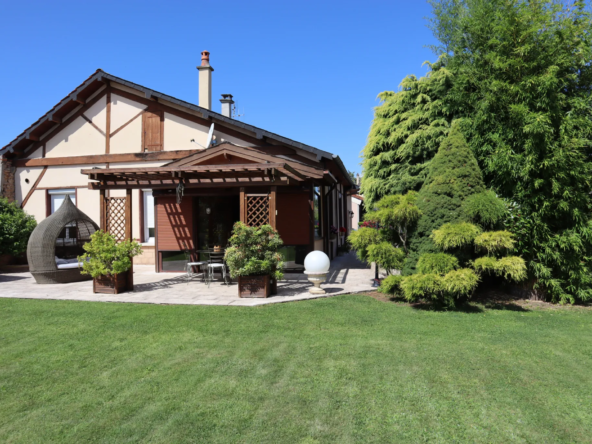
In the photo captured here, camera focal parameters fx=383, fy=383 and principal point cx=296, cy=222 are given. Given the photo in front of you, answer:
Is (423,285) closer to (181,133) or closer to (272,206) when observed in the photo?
(272,206)

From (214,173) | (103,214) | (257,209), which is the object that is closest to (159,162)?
(103,214)

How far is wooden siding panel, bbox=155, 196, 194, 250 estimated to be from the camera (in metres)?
11.2

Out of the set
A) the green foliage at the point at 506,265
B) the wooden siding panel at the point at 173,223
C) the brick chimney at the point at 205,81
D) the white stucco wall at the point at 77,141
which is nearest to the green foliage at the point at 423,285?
the green foliage at the point at 506,265

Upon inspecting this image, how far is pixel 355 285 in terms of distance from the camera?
8859 millimetres

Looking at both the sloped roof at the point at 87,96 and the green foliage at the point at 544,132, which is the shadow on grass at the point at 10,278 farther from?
the green foliage at the point at 544,132

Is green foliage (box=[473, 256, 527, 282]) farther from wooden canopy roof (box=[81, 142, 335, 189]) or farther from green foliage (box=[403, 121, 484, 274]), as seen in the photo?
wooden canopy roof (box=[81, 142, 335, 189])

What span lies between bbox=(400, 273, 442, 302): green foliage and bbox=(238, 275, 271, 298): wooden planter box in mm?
2630

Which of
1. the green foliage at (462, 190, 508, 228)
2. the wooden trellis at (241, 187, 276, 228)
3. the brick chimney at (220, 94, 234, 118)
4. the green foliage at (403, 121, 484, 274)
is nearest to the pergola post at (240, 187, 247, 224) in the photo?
the wooden trellis at (241, 187, 276, 228)

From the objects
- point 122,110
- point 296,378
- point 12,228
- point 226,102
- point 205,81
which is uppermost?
point 205,81

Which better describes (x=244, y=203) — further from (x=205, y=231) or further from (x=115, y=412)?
(x=115, y=412)

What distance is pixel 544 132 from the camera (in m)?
6.46

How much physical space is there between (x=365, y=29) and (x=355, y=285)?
6.93 metres

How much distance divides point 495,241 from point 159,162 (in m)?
9.75

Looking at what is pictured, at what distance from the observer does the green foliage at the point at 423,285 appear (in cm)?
606
